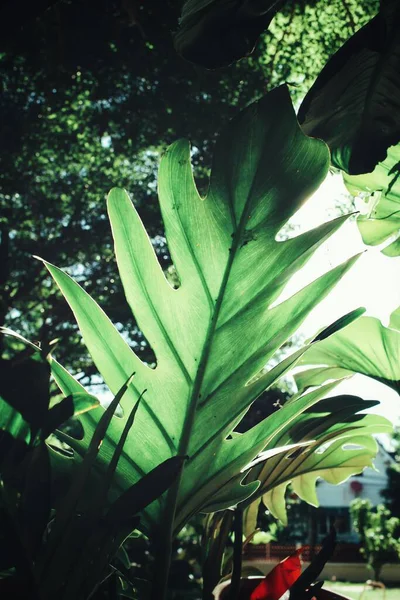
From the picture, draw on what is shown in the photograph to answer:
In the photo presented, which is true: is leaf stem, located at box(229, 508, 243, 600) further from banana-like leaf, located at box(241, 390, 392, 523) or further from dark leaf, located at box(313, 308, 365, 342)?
dark leaf, located at box(313, 308, 365, 342)

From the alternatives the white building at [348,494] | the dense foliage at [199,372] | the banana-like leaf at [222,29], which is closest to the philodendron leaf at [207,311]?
the dense foliage at [199,372]

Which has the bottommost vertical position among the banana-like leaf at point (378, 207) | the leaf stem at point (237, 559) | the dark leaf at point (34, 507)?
the leaf stem at point (237, 559)

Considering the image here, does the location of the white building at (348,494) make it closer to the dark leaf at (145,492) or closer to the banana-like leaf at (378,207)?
the banana-like leaf at (378,207)

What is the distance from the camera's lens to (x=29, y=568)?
0.44 metres

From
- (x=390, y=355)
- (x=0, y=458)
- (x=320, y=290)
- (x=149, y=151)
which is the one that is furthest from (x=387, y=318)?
(x=149, y=151)

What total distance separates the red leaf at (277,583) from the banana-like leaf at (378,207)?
0.88 metres

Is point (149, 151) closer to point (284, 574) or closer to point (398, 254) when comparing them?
point (398, 254)

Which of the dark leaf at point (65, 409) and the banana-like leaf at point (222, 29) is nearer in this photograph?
the dark leaf at point (65, 409)

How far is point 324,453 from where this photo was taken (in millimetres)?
913

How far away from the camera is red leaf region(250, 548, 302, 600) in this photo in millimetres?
682

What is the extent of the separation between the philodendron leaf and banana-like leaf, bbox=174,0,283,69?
0.25m

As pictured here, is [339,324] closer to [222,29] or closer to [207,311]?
[207,311]

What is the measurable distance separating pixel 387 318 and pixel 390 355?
10 centimetres

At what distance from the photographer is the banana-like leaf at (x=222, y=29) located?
31.3 inches
